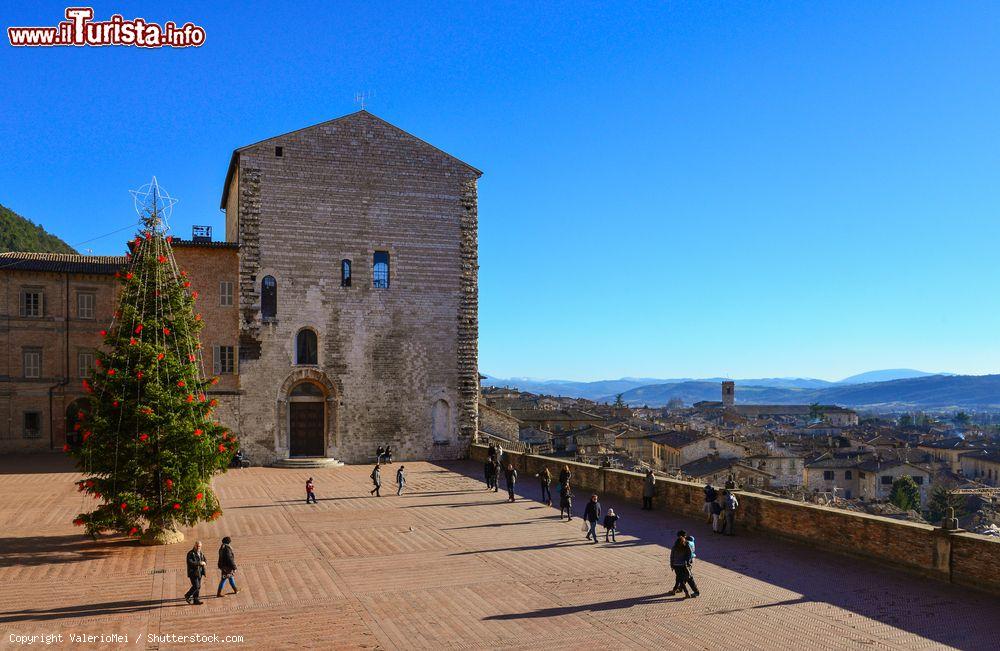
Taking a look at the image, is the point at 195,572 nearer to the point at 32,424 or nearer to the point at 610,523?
the point at 610,523

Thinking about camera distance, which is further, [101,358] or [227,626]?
[101,358]

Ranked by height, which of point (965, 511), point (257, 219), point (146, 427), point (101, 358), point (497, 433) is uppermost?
point (257, 219)

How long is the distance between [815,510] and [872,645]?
21.5 feet

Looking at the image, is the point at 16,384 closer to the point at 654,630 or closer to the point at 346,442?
the point at 346,442

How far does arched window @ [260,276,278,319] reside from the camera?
33.7 metres

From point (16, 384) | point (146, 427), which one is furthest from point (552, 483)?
point (16, 384)

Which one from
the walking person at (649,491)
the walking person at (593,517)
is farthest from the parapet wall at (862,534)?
the walking person at (593,517)

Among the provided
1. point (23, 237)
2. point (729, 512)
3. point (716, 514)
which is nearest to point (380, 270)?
point (716, 514)

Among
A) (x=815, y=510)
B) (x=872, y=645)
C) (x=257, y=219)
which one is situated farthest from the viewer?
(x=257, y=219)

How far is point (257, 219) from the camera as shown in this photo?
33500mm

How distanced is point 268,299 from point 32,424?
44.6 feet

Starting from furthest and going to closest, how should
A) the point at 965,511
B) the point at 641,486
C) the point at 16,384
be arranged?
the point at 965,511 → the point at 16,384 → the point at 641,486

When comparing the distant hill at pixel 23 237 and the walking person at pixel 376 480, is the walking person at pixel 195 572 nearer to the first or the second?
the walking person at pixel 376 480

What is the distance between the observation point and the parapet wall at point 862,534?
1393cm
